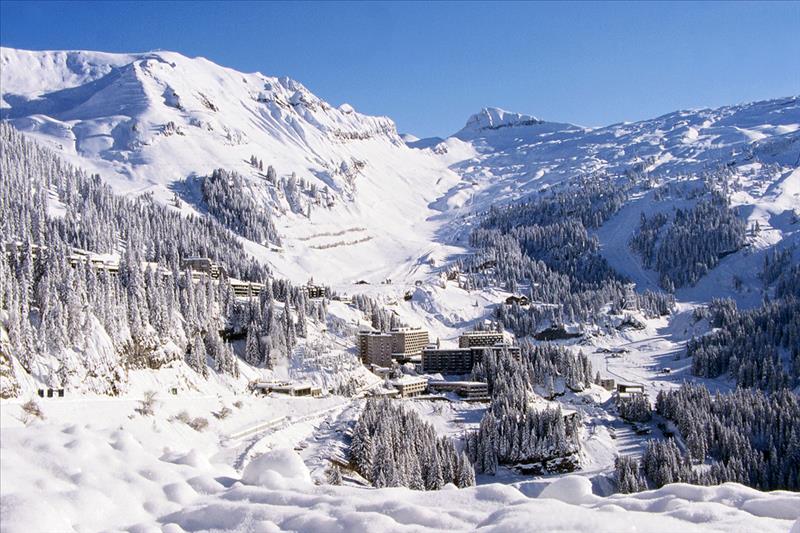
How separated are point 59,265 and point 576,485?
2854 inches

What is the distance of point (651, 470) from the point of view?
287 ft

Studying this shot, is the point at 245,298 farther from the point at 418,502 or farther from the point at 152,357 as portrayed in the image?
the point at 418,502

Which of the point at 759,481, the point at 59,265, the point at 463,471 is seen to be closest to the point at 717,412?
the point at 759,481

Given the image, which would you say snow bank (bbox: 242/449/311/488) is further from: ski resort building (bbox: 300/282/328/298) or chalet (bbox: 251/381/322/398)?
ski resort building (bbox: 300/282/328/298)

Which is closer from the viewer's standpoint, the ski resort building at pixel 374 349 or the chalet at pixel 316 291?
the ski resort building at pixel 374 349

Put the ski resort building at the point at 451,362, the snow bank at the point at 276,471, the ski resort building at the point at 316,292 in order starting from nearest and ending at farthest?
the snow bank at the point at 276,471
the ski resort building at the point at 451,362
the ski resort building at the point at 316,292

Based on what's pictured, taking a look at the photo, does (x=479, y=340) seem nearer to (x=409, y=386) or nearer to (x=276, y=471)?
(x=409, y=386)

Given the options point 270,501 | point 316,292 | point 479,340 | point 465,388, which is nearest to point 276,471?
point 270,501

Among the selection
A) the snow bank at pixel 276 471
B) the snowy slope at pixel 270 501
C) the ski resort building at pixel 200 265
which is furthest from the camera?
the ski resort building at pixel 200 265

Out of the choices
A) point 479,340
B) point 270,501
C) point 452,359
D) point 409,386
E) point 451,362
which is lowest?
point 409,386

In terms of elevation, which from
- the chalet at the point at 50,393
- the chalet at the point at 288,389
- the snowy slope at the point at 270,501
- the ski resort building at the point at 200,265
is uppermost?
the ski resort building at the point at 200,265

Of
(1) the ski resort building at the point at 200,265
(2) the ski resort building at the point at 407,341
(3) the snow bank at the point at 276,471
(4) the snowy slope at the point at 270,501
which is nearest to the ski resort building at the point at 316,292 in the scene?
(1) the ski resort building at the point at 200,265

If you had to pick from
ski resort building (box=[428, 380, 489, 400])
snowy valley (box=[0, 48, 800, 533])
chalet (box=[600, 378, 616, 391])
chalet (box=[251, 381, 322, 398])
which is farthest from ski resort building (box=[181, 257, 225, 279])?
chalet (box=[600, 378, 616, 391])

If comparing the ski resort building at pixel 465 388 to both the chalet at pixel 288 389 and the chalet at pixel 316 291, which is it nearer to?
the chalet at pixel 288 389
